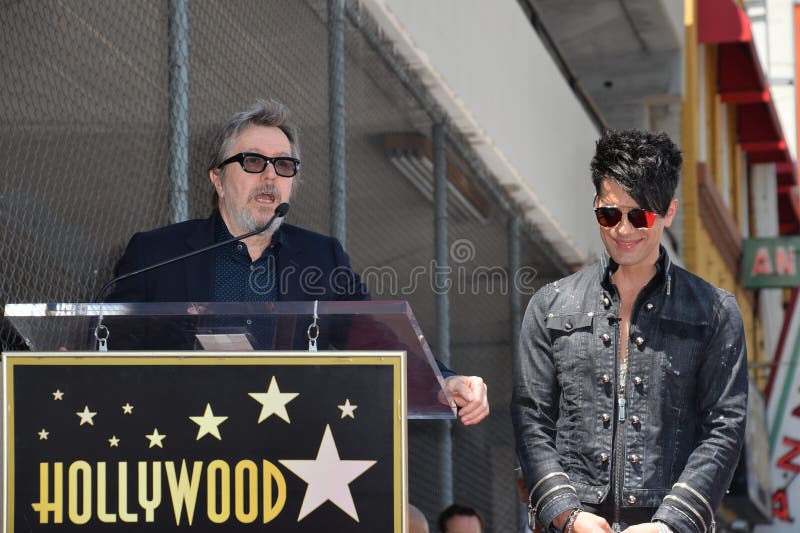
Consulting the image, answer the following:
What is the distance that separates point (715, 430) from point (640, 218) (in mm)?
601

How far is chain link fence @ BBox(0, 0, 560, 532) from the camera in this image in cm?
485

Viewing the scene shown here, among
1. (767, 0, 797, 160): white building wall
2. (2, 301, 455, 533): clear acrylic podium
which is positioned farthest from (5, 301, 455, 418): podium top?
(767, 0, 797, 160): white building wall

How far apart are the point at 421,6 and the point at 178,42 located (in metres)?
2.70

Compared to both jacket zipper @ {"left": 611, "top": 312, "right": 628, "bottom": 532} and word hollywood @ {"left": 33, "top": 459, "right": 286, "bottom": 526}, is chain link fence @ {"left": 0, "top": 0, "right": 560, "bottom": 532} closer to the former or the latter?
word hollywood @ {"left": 33, "top": 459, "right": 286, "bottom": 526}

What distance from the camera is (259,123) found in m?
4.48

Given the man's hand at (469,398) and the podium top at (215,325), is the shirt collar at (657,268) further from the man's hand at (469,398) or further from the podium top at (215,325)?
the podium top at (215,325)

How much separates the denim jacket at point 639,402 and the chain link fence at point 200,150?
1.79m

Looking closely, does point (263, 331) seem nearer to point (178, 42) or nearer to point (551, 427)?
point (551, 427)

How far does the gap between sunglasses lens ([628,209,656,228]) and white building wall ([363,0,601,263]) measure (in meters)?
3.74

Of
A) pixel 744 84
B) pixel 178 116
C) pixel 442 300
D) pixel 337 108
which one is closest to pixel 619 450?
pixel 178 116

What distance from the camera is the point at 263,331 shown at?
10.9ft

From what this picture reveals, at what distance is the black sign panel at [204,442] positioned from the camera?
313 cm

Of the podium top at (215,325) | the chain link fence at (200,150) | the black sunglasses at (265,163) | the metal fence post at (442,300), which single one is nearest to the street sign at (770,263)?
the chain link fence at (200,150)

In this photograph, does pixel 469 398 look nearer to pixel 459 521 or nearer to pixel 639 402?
pixel 639 402
